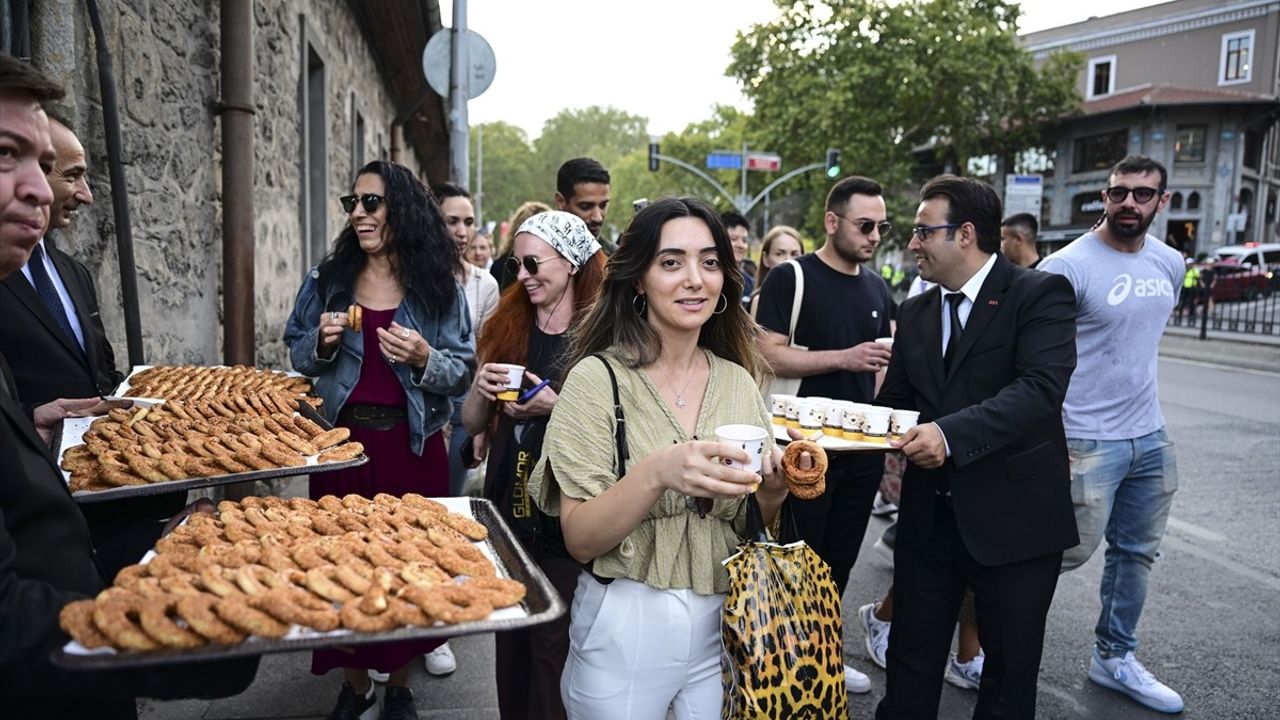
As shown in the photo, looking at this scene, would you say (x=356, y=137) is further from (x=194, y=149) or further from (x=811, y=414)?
(x=811, y=414)

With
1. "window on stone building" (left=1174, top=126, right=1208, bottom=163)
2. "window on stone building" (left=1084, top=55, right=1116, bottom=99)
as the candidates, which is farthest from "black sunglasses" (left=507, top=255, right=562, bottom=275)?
"window on stone building" (left=1084, top=55, right=1116, bottom=99)

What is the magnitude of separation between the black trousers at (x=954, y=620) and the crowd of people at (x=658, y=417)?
10 millimetres

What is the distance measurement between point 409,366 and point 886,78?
3282 cm

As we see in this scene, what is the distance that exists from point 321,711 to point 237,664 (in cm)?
233

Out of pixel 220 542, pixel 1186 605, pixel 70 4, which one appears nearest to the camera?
pixel 220 542

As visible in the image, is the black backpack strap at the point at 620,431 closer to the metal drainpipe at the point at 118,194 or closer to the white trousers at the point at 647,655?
the white trousers at the point at 647,655

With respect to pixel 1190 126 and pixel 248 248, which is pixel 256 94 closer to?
pixel 248 248

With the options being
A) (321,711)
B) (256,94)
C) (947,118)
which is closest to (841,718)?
(321,711)

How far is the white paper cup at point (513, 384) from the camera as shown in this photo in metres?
3.12

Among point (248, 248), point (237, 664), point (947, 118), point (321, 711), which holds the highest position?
point (947, 118)

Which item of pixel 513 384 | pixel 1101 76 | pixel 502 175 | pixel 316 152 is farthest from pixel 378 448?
pixel 502 175

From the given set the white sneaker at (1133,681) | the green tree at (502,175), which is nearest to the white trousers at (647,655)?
the white sneaker at (1133,681)

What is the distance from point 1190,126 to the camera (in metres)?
37.8

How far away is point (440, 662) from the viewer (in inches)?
164
